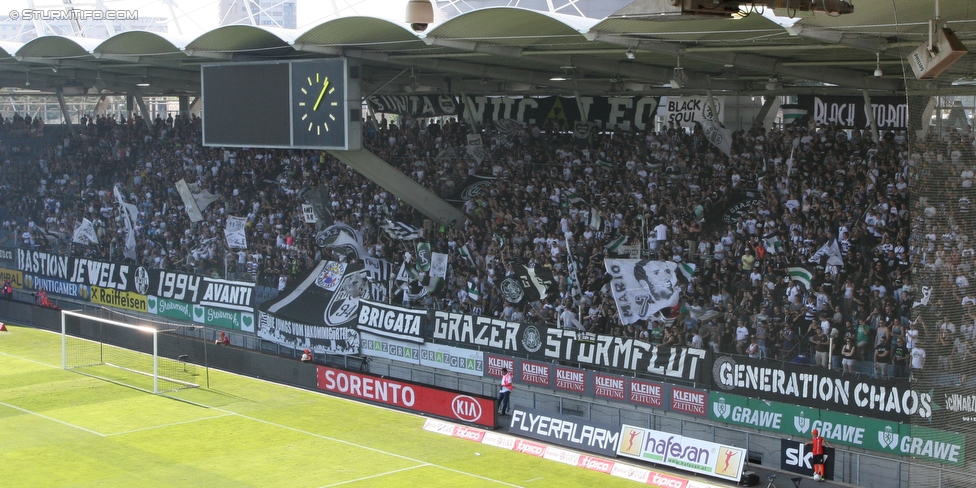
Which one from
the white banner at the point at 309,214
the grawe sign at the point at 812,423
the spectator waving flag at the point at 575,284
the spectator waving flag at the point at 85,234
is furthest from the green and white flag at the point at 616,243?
the spectator waving flag at the point at 85,234

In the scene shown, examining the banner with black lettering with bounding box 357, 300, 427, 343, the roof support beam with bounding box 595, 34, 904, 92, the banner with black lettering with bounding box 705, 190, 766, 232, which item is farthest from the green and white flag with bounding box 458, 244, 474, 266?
the roof support beam with bounding box 595, 34, 904, 92

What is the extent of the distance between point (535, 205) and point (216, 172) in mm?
14564

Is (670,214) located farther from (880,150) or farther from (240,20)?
(240,20)

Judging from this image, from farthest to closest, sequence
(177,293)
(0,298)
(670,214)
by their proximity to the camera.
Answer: (0,298), (177,293), (670,214)

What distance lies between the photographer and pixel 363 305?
26.5 metres

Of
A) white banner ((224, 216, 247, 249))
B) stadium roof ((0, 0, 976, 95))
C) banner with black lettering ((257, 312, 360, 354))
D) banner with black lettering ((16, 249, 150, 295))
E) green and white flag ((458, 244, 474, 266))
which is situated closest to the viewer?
stadium roof ((0, 0, 976, 95))

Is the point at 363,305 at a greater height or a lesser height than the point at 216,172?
lesser

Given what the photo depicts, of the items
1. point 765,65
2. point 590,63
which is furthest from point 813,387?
point 590,63

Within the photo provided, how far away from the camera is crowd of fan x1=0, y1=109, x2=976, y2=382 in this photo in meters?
18.5

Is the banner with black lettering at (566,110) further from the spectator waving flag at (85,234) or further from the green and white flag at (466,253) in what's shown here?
the spectator waving flag at (85,234)

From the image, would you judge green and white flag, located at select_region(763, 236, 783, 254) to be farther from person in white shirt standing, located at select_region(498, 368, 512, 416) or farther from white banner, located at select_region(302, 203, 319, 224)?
white banner, located at select_region(302, 203, 319, 224)

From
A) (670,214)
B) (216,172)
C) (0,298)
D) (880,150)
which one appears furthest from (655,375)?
(0,298)

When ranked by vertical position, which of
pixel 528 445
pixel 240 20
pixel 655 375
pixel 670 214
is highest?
pixel 240 20

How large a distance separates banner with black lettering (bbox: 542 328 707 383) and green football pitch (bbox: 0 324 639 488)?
2.49 m
